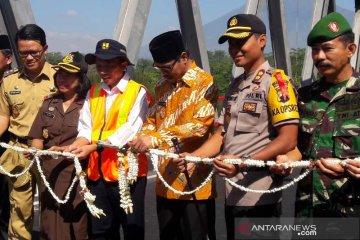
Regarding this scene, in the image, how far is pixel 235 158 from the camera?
2.68m

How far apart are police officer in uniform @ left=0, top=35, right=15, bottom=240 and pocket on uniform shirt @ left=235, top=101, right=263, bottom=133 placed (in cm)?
210

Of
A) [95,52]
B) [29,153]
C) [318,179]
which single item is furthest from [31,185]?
[318,179]

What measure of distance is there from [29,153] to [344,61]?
6.69 ft

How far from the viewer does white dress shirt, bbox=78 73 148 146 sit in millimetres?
3303

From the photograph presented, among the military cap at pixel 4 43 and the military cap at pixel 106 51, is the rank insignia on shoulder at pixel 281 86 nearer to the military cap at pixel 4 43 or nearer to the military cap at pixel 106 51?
the military cap at pixel 106 51

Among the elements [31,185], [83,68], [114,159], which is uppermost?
[83,68]

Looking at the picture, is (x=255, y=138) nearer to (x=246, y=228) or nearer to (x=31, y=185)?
(x=246, y=228)

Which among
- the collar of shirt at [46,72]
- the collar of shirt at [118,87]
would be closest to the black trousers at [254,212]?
the collar of shirt at [118,87]

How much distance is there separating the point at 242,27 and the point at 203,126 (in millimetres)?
609

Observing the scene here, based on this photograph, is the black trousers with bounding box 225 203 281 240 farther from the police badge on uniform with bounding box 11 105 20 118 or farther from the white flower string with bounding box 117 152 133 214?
the police badge on uniform with bounding box 11 105 20 118

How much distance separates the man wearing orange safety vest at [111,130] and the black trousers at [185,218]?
0.70ft

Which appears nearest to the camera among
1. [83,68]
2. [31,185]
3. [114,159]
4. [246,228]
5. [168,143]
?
[246,228]

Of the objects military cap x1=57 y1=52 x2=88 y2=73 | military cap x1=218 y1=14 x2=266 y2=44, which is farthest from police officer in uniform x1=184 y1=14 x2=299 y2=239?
military cap x1=57 y1=52 x2=88 y2=73

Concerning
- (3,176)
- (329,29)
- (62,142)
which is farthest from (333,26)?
(3,176)
